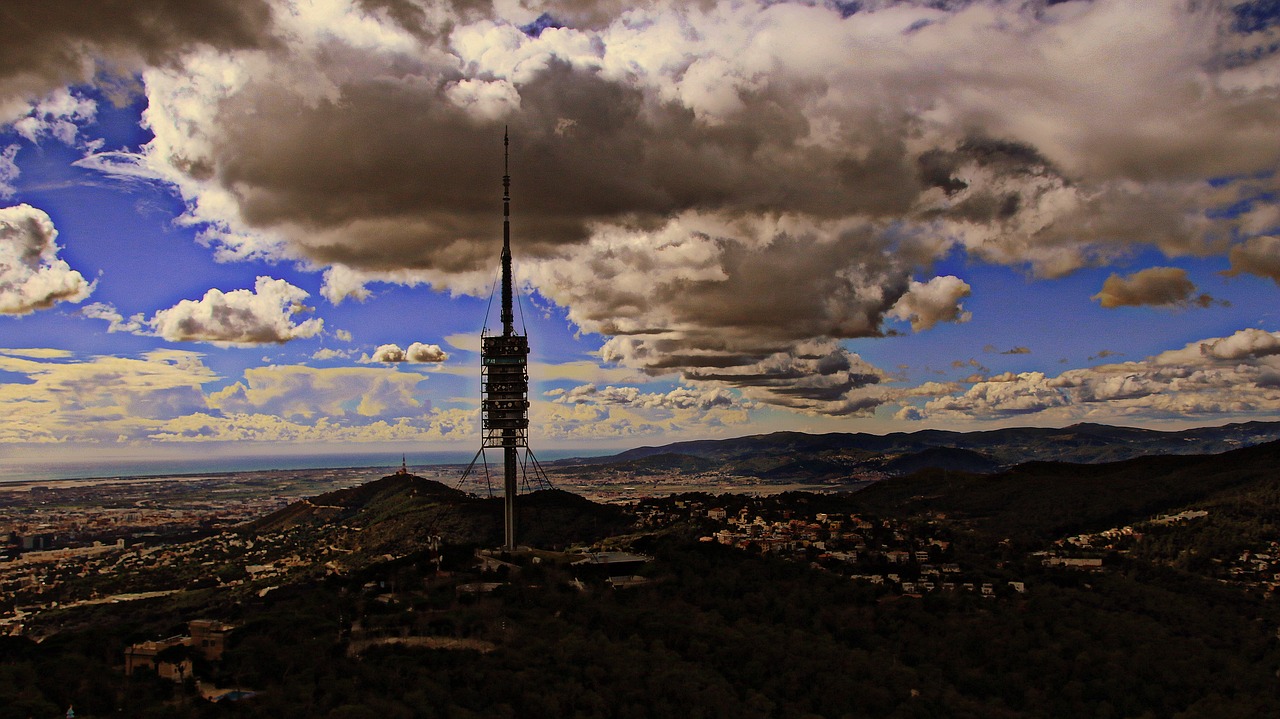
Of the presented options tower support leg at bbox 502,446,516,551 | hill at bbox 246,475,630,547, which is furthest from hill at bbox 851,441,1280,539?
tower support leg at bbox 502,446,516,551

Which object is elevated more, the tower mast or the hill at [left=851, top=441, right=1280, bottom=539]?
the tower mast

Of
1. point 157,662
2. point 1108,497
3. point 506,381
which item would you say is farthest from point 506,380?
point 1108,497

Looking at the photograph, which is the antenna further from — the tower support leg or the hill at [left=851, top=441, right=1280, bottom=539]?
the hill at [left=851, top=441, right=1280, bottom=539]

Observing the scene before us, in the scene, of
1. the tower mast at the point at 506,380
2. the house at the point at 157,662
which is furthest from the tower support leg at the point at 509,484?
the house at the point at 157,662

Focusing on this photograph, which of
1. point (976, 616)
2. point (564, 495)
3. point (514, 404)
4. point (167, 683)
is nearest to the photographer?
point (167, 683)

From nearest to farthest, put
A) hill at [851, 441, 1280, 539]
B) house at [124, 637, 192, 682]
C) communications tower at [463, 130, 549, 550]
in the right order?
house at [124, 637, 192, 682]
communications tower at [463, 130, 549, 550]
hill at [851, 441, 1280, 539]

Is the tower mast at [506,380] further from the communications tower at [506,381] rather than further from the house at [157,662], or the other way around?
the house at [157,662]

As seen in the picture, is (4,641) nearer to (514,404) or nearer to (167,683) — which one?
(167,683)

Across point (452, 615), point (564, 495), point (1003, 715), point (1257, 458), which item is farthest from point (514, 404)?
point (1257, 458)

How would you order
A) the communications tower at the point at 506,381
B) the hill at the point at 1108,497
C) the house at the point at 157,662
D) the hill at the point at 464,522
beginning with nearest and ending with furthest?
the house at the point at 157,662
the communications tower at the point at 506,381
the hill at the point at 464,522
the hill at the point at 1108,497

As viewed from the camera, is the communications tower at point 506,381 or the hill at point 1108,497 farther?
the hill at point 1108,497

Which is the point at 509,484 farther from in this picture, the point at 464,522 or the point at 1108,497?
the point at 1108,497
